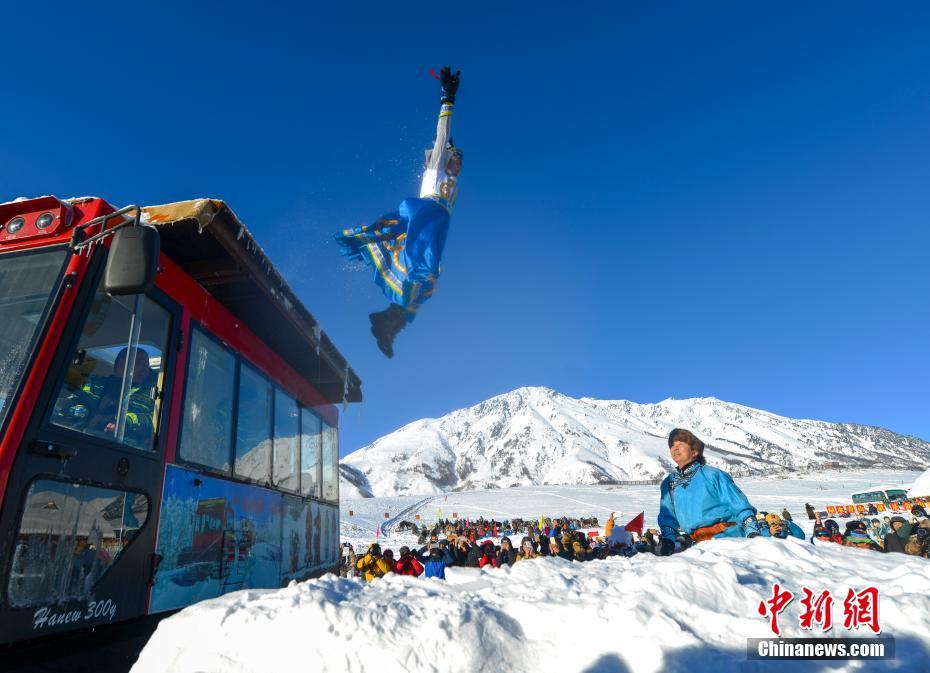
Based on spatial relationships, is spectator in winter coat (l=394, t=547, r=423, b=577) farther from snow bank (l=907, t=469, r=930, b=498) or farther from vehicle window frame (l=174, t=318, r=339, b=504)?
snow bank (l=907, t=469, r=930, b=498)

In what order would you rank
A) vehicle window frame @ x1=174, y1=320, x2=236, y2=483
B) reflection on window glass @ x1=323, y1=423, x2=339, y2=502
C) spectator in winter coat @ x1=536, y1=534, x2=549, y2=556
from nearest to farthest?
vehicle window frame @ x1=174, y1=320, x2=236, y2=483 → reflection on window glass @ x1=323, y1=423, x2=339, y2=502 → spectator in winter coat @ x1=536, y1=534, x2=549, y2=556

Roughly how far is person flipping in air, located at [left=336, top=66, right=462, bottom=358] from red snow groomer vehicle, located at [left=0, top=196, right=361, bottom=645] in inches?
86.5

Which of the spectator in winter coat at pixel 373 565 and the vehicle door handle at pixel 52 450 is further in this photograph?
the spectator in winter coat at pixel 373 565

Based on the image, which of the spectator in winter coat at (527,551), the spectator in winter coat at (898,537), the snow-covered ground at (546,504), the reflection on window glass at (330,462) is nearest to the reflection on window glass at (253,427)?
the reflection on window glass at (330,462)

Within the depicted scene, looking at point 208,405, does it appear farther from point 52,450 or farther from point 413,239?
point 413,239

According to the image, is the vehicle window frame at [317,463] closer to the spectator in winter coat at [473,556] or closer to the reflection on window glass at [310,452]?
the reflection on window glass at [310,452]

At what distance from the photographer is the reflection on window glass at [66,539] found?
232 centimetres

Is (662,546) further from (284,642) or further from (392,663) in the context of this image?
(284,642)

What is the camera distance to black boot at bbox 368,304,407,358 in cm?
706

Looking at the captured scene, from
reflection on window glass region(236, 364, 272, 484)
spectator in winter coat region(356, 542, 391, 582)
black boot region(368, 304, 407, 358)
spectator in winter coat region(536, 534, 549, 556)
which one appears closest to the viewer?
reflection on window glass region(236, 364, 272, 484)

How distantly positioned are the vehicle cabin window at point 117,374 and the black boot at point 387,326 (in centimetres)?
367

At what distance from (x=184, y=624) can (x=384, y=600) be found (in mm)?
743

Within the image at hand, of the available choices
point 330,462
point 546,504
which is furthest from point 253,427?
point 546,504

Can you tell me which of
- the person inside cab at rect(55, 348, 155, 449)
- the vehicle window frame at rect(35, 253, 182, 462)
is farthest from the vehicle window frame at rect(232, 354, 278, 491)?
the person inside cab at rect(55, 348, 155, 449)
